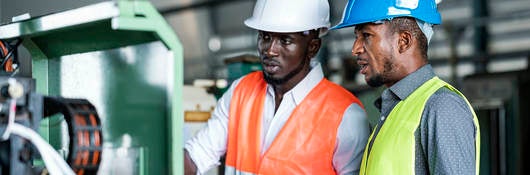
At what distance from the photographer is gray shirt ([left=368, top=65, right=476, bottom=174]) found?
151cm

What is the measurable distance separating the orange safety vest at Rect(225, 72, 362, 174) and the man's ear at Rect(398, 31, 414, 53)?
15.6 inches

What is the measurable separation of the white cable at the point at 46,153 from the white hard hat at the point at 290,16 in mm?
1137

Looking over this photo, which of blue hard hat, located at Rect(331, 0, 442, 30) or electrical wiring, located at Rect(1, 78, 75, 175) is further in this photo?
blue hard hat, located at Rect(331, 0, 442, 30)

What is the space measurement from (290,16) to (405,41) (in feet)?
1.76

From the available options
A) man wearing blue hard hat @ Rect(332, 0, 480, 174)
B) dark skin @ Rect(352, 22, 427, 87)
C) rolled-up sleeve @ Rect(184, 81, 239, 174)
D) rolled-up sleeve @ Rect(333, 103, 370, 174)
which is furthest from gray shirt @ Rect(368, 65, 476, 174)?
rolled-up sleeve @ Rect(184, 81, 239, 174)

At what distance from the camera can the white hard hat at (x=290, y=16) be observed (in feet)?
7.08

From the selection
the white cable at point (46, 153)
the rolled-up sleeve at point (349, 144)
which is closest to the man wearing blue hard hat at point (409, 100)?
the rolled-up sleeve at point (349, 144)

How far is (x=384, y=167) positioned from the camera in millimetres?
1618

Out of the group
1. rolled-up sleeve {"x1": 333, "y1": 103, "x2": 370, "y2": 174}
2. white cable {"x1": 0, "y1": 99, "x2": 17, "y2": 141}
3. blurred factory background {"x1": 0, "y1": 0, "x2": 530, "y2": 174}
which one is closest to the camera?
white cable {"x1": 0, "y1": 99, "x2": 17, "y2": 141}

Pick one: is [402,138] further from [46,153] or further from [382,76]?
[46,153]

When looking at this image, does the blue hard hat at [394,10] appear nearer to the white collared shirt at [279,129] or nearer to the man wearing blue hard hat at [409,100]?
the man wearing blue hard hat at [409,100]

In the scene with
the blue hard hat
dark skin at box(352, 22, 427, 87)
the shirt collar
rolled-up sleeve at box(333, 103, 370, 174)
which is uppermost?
the blue hard hat

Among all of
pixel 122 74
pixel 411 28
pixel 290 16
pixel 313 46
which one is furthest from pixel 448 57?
pixel 122 74

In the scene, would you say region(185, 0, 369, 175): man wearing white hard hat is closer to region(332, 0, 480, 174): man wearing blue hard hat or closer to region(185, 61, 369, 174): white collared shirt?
region(185, 61, 369, 174): white collared shirt
